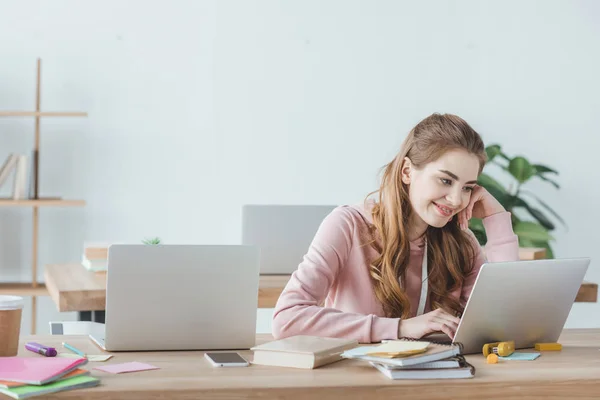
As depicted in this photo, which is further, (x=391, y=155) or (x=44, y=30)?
(x=391, y=155)

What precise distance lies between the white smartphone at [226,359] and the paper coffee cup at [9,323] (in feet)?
1.16

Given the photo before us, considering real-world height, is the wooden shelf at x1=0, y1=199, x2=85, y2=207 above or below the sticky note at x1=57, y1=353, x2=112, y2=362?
above

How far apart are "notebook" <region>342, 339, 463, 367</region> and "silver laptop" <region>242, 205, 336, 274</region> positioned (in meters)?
1.38

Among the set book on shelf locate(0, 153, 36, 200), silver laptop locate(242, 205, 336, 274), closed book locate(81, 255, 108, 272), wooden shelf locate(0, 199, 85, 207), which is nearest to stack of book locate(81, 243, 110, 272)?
closed book locate(81, 255, 108, 272)

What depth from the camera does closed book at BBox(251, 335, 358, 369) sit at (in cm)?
156

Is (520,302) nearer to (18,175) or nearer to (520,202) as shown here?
(520,202)

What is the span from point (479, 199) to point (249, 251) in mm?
824

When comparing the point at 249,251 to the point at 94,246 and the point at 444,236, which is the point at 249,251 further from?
the point at 94,246

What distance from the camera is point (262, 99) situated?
14.1 ft

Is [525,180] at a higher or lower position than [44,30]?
lower

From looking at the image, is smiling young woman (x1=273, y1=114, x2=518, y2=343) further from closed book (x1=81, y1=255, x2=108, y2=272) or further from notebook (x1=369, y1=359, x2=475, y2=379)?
closed book (x1=81, y1=255, x2=108, y2=272)

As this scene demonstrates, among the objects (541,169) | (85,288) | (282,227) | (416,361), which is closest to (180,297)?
(416,361)

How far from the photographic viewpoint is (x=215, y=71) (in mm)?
4262

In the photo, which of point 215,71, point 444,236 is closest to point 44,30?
point 215,71
